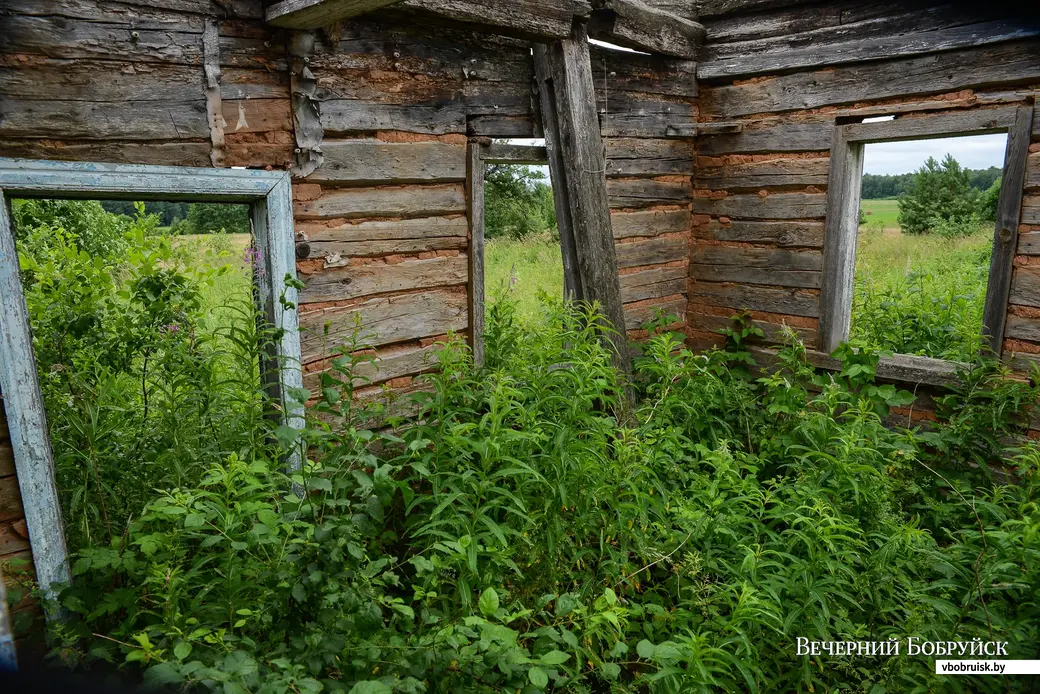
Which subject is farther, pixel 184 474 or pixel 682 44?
pixel 682 44

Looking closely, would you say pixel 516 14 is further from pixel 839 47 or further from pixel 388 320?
pixel 839 47

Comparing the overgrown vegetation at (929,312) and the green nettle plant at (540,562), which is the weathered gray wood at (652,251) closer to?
the green nettle plant at (540,562)

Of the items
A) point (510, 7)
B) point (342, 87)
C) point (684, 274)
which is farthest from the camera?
point (684, 274)

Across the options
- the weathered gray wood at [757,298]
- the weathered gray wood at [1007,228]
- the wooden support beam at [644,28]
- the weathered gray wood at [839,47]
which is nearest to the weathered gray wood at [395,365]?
the wooden support beam at [644,28]

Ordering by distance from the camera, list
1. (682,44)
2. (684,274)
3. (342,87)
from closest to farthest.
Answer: (342,87) → (682,44) → (684,274)

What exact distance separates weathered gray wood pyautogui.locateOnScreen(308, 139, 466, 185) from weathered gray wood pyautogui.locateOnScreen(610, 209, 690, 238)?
5.07ft

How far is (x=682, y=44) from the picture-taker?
5531mm

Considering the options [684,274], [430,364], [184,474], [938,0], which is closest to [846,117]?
[938,0]

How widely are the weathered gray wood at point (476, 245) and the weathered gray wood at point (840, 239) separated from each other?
269 centimetres

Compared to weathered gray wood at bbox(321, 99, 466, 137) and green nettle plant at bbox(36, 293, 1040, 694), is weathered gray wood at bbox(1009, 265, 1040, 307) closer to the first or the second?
green nettle plant at bbox(36, 293, 1040, 694)

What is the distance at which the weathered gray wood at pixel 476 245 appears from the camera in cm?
430

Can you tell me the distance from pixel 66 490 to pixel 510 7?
11.3 ft

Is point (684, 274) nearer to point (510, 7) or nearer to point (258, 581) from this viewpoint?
point (510, 7)

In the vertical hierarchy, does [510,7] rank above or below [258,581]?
above
